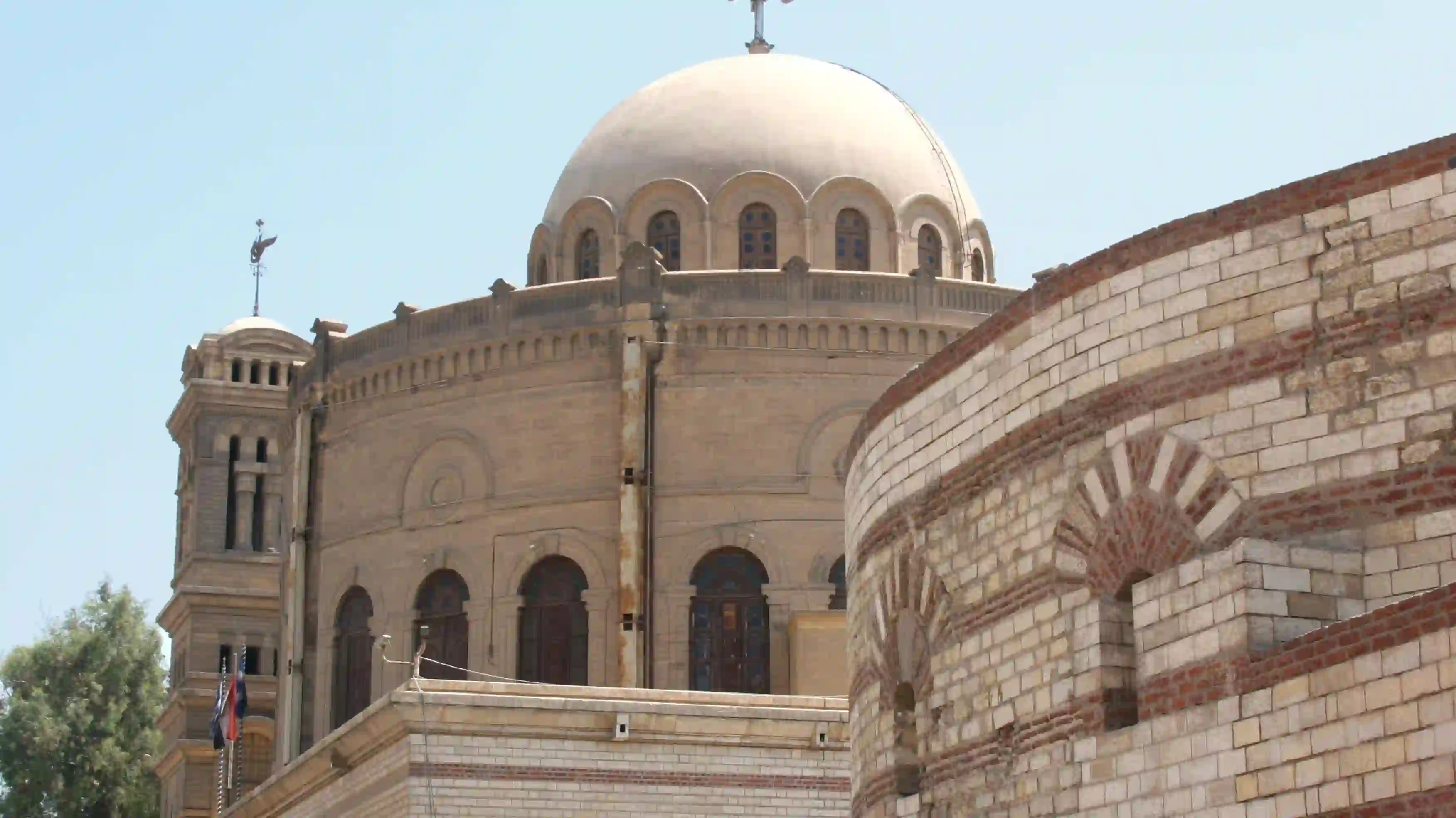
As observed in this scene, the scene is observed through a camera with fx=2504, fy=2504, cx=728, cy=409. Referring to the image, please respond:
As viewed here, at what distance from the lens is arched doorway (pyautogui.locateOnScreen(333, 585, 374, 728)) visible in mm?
39031

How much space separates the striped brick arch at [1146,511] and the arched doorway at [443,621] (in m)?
23.2

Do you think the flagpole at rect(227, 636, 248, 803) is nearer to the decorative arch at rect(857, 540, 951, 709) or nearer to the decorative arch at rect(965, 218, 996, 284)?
the decorative arch at rect(965, 218, 996, 284)

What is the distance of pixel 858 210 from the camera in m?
41.1

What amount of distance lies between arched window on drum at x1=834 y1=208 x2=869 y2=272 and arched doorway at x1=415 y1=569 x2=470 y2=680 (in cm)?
831

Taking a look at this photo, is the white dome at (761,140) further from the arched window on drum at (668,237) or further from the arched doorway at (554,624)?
the arched doorway at (554,624)

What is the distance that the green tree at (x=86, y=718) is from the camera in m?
62.5

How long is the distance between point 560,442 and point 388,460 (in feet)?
10.6

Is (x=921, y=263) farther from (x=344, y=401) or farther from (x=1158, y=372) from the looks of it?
(x=1158, y=372)

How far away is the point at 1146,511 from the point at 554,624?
23.2 m

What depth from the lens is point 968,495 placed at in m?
16.8

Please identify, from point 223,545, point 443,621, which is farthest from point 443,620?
point 223,545

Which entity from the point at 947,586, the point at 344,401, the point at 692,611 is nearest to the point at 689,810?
the point at 692,611

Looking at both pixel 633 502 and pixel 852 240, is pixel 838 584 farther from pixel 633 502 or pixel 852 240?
pixel 852 240

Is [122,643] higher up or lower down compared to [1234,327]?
higher up
